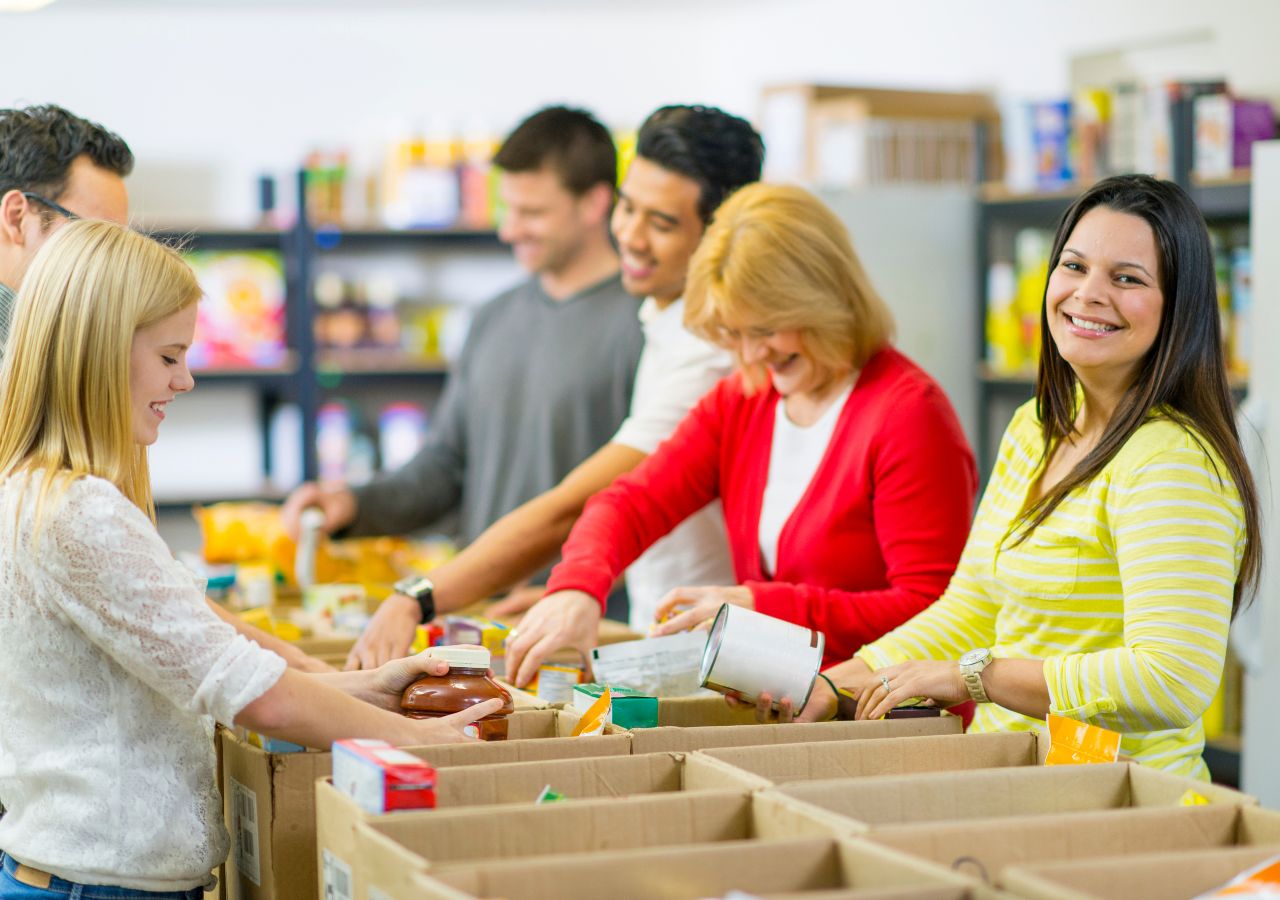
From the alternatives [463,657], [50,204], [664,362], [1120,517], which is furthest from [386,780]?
[664,362]

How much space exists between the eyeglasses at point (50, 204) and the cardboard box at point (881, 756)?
1.23 m

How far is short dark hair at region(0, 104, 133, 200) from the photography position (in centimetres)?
214

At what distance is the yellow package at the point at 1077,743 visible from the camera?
1522 millimetres

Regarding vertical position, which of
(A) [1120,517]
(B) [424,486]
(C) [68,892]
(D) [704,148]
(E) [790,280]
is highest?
(D) [704,148]

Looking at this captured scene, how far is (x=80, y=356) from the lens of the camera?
5.09 feet

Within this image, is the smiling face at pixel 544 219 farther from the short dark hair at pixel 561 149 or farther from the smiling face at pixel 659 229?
the smiling face at pixel 659 229

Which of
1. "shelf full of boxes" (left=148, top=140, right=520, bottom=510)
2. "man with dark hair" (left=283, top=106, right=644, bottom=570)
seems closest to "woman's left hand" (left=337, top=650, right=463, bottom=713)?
"man with dark hair" (left=283, top=106, right=644, bottom=570)

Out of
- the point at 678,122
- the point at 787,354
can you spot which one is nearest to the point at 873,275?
the point at 678,122

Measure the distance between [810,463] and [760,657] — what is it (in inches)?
21.7

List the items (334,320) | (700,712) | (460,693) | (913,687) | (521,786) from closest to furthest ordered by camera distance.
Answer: (521,786) < (460,693) < (913,687) < (700,712) < (334,320)

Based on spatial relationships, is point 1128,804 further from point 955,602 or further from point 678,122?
point 678,122

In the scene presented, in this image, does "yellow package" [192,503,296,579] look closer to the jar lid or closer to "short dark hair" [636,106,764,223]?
"short dark hair" [636,106,764,223]

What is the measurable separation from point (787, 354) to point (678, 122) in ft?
1.97

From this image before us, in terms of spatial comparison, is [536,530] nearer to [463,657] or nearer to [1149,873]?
[463,657]
